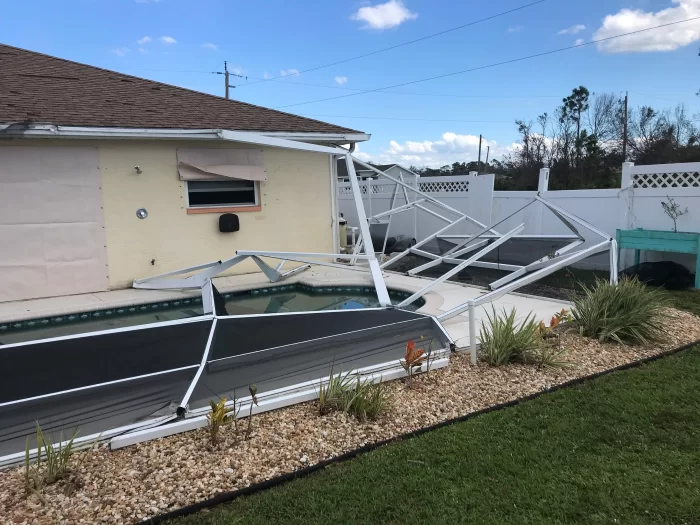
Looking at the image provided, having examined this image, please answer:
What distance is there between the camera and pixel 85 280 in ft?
27.8

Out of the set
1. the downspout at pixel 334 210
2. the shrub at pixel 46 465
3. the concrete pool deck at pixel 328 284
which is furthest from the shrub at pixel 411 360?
the downspout at pixel 334 210

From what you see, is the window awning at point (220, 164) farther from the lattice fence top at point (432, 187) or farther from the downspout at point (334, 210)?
the lattice fence top at point (432, 187)

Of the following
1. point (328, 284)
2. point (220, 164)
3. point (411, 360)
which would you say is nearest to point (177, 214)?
point (220, 164)

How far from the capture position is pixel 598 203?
33.8 feet

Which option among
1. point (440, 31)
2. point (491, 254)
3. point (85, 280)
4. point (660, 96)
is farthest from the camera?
point (660, 96)

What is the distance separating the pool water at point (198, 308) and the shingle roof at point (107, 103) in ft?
9.42

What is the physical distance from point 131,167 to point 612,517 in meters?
8.38

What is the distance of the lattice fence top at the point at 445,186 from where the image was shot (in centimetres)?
1375

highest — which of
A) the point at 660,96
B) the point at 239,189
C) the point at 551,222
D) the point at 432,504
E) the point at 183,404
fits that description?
the point at 660,96

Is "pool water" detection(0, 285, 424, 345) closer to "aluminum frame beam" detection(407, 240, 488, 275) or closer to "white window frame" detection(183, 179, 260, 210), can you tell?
"aluminum frame beam" detection(407, 240, 488, 275)

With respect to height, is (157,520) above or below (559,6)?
below

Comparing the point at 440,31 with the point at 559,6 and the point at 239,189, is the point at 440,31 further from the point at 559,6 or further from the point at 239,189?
the point at 239,189

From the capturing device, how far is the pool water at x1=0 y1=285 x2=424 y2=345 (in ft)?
22.2

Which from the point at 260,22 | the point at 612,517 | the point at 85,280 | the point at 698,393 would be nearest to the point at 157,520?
the point at 612,517
